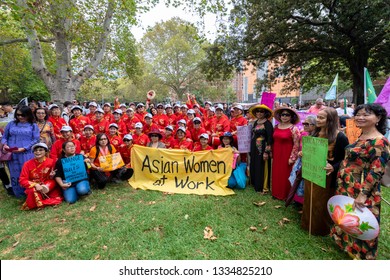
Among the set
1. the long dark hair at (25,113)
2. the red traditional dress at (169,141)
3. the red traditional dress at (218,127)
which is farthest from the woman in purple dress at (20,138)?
the red traditional dress at (218,127)

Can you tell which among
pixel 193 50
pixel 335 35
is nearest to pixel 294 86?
pixel 335 35

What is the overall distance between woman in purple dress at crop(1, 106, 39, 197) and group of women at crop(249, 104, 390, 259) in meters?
4.81

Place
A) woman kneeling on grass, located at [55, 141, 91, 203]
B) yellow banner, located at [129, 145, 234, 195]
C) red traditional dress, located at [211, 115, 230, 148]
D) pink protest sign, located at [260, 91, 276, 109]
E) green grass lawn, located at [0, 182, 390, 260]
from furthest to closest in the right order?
red traditional dress, located at [211, 115, 230, 148]
yellow banner, located at [129, 145, 234, 195]
pink protest sign, located at [260, 91, 276, 109]
woman kneeling on grass, located at [55, 141, 91, 203]
green grass lawn, located at [0, 182, 390, 260]

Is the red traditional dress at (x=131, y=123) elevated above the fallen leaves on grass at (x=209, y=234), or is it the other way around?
the red traditional dress at (x=131, y=123)

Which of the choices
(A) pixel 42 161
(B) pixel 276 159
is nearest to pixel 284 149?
(B) pixel 276 159

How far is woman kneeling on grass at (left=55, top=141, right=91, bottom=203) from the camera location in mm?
4607

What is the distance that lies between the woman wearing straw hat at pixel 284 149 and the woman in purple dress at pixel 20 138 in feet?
16.6

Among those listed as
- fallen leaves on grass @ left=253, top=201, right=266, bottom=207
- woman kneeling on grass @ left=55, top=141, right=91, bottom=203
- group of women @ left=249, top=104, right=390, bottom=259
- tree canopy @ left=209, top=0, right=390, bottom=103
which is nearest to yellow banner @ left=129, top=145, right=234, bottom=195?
fallen leaves on grass @ left=253, top=201, right=266, bottom=207

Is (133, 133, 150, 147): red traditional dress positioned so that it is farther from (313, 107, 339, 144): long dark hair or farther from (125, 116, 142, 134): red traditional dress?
(313, 107, 339, 144): long dark hair

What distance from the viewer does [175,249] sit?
3.07m

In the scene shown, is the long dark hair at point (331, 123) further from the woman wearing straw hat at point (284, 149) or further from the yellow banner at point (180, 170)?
the yellow banner at point (180, 170)

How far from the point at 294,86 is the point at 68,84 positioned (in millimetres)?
18363

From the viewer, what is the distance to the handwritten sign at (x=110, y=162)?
17.3 feet

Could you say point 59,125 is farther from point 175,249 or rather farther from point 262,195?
point 262,195
